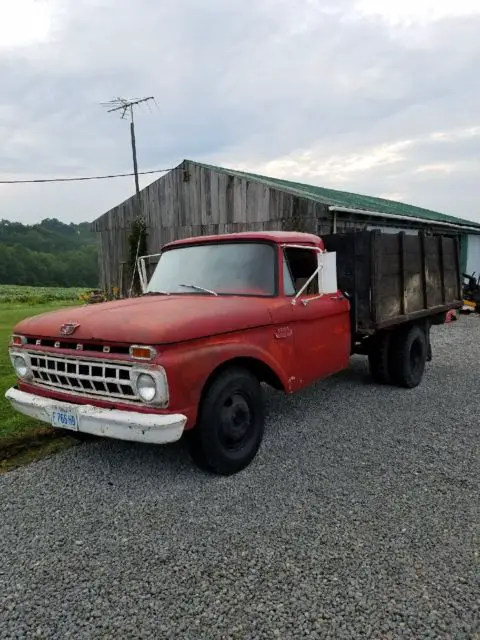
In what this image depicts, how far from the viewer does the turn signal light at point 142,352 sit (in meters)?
3.25

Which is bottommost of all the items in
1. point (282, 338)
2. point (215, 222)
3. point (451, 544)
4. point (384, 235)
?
point (451, 544)

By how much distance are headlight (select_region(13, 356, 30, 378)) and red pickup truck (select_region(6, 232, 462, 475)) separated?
0.05 ft

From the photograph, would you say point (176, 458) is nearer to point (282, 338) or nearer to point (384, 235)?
point (282, 338)

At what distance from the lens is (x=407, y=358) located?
6.40 m

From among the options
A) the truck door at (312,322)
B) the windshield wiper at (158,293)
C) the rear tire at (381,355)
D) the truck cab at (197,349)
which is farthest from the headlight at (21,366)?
the rear tire at (381,355)

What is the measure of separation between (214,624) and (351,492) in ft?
5.36

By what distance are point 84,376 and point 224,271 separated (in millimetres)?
1705

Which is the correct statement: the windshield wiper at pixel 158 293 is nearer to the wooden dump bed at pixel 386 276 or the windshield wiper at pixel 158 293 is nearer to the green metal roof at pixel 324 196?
the wooden dump bed at pixel 386 276

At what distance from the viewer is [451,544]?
9.60ft

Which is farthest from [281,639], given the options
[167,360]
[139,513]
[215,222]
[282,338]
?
[215,222]

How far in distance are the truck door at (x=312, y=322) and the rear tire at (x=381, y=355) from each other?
1.16 meters

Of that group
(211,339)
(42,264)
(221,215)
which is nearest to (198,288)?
(211,339)

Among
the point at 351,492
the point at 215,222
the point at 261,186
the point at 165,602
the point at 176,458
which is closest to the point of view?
the point at 165,602

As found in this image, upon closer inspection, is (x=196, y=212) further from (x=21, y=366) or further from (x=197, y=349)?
(x=197, y=349)
